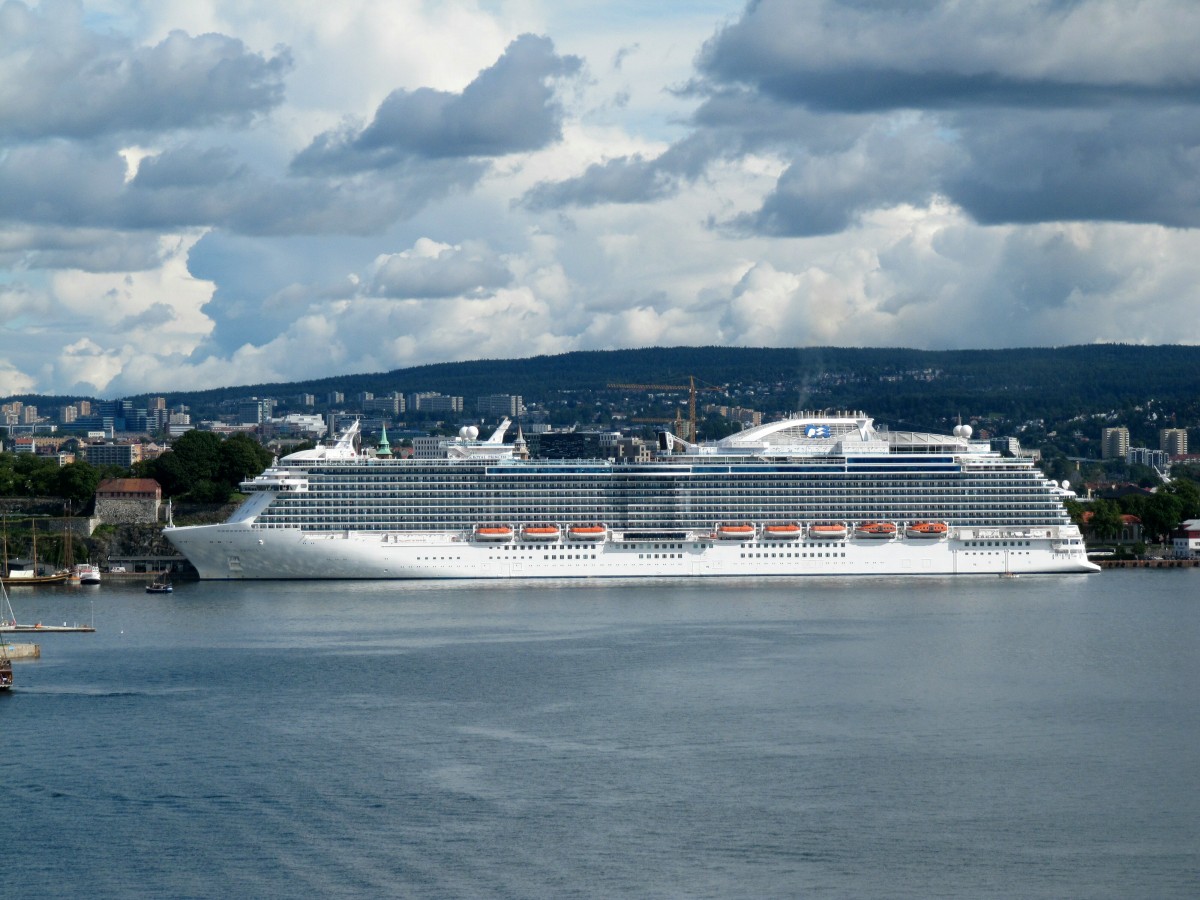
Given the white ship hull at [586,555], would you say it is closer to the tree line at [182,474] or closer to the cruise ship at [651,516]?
the cruise ship at [651,516]

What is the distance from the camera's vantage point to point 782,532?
90.3 metres

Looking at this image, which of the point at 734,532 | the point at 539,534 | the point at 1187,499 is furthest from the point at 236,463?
the point at 1187,499

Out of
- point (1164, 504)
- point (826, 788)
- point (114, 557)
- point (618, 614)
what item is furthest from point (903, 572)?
point (826, 788)

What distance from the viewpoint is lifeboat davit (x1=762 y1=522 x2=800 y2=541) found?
90375 millimetres

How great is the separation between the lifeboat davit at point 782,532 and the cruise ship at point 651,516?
0.10 meters

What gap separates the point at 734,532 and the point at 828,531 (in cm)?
441

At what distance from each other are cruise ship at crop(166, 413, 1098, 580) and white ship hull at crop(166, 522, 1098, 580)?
7 cm

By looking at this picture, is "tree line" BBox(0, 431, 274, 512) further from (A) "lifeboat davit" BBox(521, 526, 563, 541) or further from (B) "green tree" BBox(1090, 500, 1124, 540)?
(B) "green tree" BBox(1090, 500, 1124, 540)

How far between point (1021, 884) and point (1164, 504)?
297ft

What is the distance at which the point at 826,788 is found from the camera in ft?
131

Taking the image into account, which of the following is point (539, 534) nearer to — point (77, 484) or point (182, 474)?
point (182, 474)

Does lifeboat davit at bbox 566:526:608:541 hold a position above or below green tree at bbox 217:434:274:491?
below

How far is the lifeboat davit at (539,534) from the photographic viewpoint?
293ft

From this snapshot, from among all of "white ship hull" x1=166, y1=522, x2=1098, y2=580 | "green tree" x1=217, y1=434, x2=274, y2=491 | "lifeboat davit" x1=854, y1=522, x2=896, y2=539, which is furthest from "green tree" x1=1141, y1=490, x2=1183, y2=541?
"green tree" x1=217, y1=434, x2=274, y2=491
